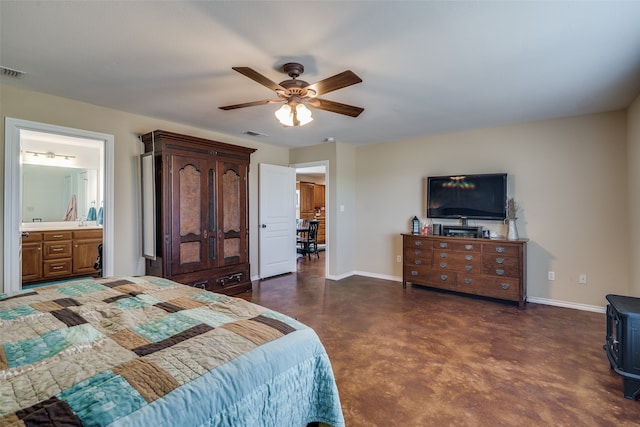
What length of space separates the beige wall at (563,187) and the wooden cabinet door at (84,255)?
222 inches

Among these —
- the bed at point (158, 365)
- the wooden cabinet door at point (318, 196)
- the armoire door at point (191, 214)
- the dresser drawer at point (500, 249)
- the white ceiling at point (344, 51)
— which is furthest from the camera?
the wooden cabinet door at point (318, 196)

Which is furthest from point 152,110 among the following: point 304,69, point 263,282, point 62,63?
point 263,282

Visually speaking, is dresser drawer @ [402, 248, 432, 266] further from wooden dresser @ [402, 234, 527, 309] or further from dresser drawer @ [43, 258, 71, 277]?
dresser drawer @ [43, 258, 71, 277]

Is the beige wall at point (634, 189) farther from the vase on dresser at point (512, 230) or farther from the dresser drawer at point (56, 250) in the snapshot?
the dresser drawer at point (56, 250)

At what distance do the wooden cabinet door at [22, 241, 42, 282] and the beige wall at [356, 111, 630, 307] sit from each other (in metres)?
6.03

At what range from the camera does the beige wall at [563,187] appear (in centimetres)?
344

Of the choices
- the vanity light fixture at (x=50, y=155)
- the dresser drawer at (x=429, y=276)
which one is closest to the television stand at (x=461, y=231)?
the dresser drawer at (x=429, y=276)

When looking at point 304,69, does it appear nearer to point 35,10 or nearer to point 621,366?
point 35,10

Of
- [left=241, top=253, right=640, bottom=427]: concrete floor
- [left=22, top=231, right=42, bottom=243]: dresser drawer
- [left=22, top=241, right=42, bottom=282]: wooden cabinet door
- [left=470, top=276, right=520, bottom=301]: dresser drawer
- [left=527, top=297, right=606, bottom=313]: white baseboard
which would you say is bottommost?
[left=241, top=253, right=640, bottom=427]: concrete floor

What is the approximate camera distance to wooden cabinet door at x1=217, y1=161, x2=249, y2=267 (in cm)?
405

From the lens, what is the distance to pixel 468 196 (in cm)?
426

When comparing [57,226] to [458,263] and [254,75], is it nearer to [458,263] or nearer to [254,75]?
[254,75]

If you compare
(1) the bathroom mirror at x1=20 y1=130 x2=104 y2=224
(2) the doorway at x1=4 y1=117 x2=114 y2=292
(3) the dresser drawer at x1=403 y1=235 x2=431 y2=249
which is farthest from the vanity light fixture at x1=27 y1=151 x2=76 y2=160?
(3) the dresser drawer at x1=403 y1=235 x2=431 y2=249

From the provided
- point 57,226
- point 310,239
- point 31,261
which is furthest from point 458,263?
point 57,226
